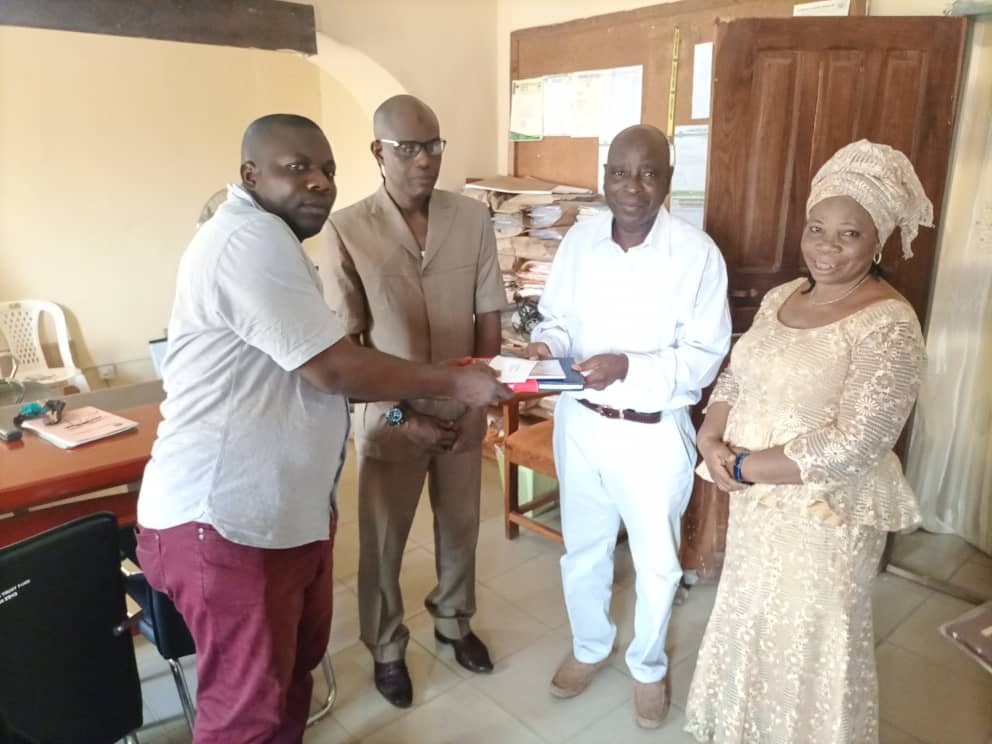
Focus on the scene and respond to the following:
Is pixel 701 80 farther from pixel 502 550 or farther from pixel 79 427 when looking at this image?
pixel 79 427

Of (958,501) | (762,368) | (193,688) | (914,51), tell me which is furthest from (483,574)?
(914,51)

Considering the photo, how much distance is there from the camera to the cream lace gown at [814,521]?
1422 millimetres

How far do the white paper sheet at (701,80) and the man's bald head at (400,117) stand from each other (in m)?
1.62

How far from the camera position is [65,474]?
189 centimetres

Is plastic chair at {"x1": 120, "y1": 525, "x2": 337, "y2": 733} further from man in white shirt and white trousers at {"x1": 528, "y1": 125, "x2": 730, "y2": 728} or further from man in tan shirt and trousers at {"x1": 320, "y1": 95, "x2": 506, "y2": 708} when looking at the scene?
man in white shirt and white trousers at {"x1": 528, "y1": 125, "x2": 730, "y2": 728}

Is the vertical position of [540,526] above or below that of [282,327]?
below

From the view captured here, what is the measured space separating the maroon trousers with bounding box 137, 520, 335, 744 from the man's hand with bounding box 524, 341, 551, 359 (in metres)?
0.84

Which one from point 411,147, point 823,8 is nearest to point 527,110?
point 823,8

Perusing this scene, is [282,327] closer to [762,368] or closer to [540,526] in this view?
[762,368]

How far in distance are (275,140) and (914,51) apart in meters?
2.23

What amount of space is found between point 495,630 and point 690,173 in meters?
2.05

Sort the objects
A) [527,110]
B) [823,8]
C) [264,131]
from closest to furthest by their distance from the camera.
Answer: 1. [264,131]
2. [823,8]
3. [527,110]

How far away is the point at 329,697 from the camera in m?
2.16

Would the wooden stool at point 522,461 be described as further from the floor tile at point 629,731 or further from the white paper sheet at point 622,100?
the white paper sheet at point 622,100
